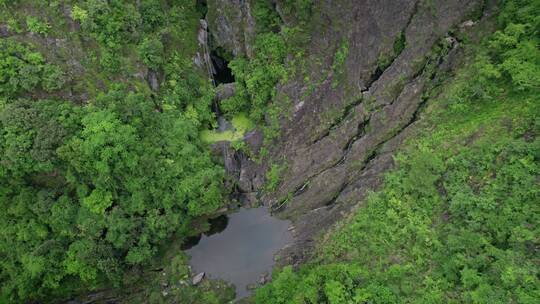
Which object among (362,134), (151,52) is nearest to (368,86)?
(362,134)

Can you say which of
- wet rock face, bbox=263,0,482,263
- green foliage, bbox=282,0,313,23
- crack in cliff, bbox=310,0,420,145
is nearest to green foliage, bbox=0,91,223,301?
wet rock face, bbox=263,0,482,263

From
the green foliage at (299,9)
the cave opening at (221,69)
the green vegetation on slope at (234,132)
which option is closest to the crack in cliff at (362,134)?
the green vegetation on slope at (234,132)

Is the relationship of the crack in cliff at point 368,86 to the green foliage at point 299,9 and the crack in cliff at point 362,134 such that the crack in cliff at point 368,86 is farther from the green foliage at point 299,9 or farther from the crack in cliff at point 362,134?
the green foliage at point 299,9

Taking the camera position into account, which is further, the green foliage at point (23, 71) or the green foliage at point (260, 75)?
the green foliage at point (260, 75)

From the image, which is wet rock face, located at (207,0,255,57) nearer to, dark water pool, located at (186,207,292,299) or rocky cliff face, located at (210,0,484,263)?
rocky cliff face, located at (210,0,484,263)

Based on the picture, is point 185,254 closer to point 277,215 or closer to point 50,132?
point 277,215

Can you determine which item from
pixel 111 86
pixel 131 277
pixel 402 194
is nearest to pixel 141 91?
pixel 111 86

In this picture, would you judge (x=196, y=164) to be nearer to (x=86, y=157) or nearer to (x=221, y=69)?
(x=86, y=157)
